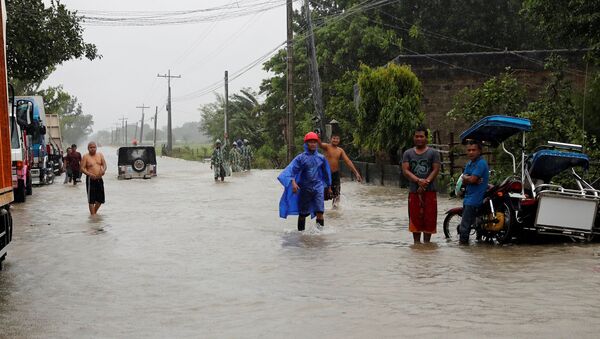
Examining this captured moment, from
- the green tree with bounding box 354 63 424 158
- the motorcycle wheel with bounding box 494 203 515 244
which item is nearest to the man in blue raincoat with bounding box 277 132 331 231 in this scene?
the motorcycle wheel with bounding box 494 203 515 244

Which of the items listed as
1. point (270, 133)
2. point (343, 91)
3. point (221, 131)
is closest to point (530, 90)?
point (343, 91)

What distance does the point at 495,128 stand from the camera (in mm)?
12594

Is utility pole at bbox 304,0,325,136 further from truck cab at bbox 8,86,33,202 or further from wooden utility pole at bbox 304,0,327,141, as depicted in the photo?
truck cab at bbox 8,86,33,202

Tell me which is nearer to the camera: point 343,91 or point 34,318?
point 34,318

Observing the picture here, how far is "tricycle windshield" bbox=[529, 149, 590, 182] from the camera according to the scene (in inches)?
469

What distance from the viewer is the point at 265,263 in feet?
34.2

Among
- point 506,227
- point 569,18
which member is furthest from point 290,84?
point 506,227

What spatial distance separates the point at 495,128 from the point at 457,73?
17.6 meters

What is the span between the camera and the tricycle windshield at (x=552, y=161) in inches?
→ 469

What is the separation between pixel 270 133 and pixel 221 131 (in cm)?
3519

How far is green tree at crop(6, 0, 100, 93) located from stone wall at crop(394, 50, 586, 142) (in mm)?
11146

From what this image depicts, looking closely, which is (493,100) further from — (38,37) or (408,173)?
(38,37)

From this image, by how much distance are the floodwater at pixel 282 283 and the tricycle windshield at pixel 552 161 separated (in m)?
1.12

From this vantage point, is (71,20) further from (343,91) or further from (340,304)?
(340,304)
